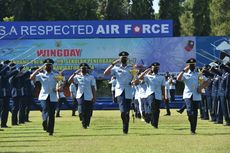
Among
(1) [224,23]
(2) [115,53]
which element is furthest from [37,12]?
(2) [115,53]

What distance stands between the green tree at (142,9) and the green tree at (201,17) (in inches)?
181

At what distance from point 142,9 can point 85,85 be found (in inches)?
2111

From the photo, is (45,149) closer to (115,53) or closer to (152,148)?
(152,148)

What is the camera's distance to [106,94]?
52688 mm

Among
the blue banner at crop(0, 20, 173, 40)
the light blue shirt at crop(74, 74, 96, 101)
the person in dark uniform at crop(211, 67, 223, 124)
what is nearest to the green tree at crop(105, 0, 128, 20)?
the blue banner at crop(0, 20, 173, 40)

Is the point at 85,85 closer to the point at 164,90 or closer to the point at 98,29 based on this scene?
the point at 164,90

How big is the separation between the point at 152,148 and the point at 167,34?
35.3 meters

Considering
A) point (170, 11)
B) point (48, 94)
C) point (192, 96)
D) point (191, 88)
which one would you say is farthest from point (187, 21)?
point (48, 94)

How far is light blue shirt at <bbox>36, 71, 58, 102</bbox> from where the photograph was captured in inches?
890

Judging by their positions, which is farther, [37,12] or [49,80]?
[37,12]

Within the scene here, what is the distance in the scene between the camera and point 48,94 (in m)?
22.6

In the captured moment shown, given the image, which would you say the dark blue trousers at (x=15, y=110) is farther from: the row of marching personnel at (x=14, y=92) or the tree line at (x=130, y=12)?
the tree line at (x=130, y=12)

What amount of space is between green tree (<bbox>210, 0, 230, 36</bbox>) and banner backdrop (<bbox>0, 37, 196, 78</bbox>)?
24126mm

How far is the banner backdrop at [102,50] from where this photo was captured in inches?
2012
